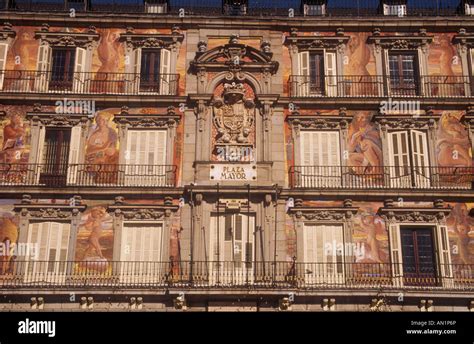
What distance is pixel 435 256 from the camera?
84.8 ft

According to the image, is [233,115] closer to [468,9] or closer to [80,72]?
[80,72]

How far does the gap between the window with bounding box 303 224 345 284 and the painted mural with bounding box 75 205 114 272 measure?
693cm

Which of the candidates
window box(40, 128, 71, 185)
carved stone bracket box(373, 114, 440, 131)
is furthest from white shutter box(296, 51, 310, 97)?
window box(40, 128, 71, 185)

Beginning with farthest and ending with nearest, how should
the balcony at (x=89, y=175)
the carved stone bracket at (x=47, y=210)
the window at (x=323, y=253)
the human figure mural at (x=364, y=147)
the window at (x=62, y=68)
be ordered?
the window at (x=62, y=68) < the human figure mural at (x=364, y=147) < the balcony at (x=89, y=175) < the carved stone bracket at (x=47, y=210) < the window at (x=323, y=253)

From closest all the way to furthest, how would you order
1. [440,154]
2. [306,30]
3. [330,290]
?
[330,290] < [440,154] < [306,30]

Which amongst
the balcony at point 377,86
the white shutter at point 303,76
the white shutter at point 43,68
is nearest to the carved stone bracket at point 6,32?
the white shutter at point 43,68

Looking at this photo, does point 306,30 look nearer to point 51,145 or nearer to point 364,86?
point 364,86

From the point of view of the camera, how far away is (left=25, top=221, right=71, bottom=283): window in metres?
25.5

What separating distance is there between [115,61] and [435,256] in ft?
46.0

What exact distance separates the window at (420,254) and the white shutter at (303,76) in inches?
239

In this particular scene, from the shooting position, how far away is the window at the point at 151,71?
92.0 feet

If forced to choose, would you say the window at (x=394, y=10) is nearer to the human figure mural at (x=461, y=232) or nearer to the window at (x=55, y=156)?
the human figure mural at (x=461, y=232)

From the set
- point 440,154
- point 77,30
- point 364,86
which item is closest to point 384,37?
point 364,86

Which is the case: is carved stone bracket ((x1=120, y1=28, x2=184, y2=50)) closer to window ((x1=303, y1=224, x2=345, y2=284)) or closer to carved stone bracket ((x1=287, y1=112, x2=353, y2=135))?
carved stone bracket ((x1=287, y1=112, x2=353, y2=135))
